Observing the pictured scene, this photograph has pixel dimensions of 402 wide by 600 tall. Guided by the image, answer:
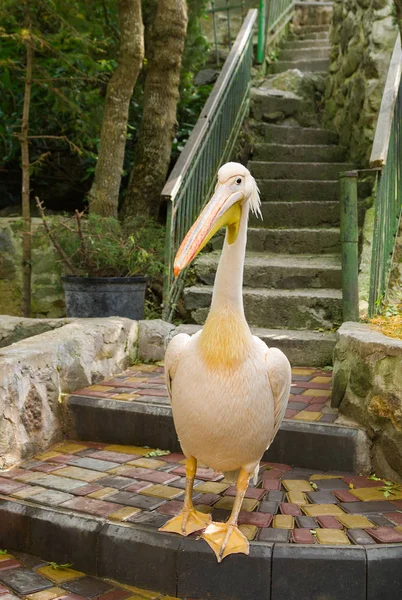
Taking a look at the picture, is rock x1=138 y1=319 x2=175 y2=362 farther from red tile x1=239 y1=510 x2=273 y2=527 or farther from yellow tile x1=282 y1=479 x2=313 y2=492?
red tile x1=239 y1=510 x2=273 y2=527

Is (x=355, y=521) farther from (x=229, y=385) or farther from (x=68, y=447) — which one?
(x=68, y=447)

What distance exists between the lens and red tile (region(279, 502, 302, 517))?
98.8 inches

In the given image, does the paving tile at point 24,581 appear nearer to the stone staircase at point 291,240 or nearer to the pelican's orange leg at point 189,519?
the pelican's orange leg at point 189,519

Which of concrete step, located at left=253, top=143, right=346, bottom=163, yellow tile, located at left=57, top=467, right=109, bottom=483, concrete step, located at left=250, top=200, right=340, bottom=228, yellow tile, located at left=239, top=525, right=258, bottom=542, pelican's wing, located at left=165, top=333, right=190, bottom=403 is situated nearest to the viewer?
yellow tile, located at left=239, top=525, right=258, bottom=542

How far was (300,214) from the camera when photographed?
6047 millimetres

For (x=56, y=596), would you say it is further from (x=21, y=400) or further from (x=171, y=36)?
(x=171, y=36)

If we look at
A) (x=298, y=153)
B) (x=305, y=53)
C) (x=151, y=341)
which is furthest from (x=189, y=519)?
(x=305, y=53)

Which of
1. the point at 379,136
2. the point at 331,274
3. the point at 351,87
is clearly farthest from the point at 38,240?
the point at 351,87

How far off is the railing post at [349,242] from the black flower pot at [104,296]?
5.21 feet

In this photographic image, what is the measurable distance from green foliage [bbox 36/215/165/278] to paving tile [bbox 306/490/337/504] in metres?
2.55

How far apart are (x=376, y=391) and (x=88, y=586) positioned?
150cm

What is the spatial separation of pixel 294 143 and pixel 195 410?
17.8 feet

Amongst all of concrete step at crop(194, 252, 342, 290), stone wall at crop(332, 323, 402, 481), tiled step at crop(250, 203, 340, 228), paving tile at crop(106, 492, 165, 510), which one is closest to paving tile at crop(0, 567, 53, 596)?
paving tile at crop(106, 492, 165, 510)

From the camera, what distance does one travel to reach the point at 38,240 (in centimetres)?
557
